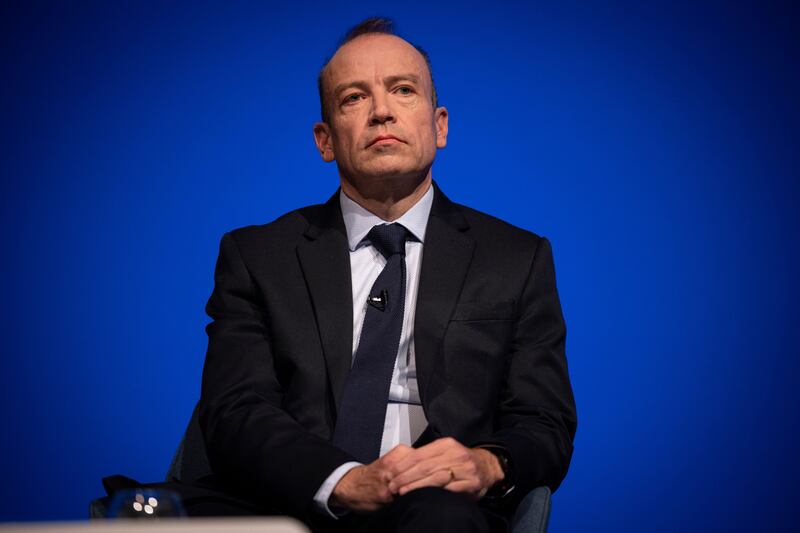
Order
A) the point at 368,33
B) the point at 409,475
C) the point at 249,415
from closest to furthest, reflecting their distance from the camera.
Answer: the point at 409,475 → the point at 249,415 → the point at 368,33

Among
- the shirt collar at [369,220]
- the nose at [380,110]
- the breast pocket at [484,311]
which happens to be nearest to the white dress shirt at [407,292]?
the shirt collar at [369,220]

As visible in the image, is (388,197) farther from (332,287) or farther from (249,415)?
(249,415)

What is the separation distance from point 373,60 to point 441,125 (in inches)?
11.0

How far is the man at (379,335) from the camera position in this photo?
5.41 feet

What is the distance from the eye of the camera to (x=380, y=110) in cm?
200

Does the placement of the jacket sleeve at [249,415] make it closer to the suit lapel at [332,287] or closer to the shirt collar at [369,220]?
the suit lapel at [332,287]

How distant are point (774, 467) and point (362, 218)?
2163 mm

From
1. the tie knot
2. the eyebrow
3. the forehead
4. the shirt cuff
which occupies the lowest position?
the shirt cuff

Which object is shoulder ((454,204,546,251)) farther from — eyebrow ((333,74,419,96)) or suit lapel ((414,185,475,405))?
eyebrow ((333,74,419,96))

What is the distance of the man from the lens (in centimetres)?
165

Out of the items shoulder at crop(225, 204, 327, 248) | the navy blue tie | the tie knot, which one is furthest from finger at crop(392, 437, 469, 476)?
shoulder at crop(225, 204, 327, 248)

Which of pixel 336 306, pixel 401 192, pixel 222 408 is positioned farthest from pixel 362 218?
pixel 222 408

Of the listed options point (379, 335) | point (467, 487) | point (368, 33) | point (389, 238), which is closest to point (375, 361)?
point (379, 335)

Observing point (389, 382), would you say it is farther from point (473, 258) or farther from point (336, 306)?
point (473, 258)
